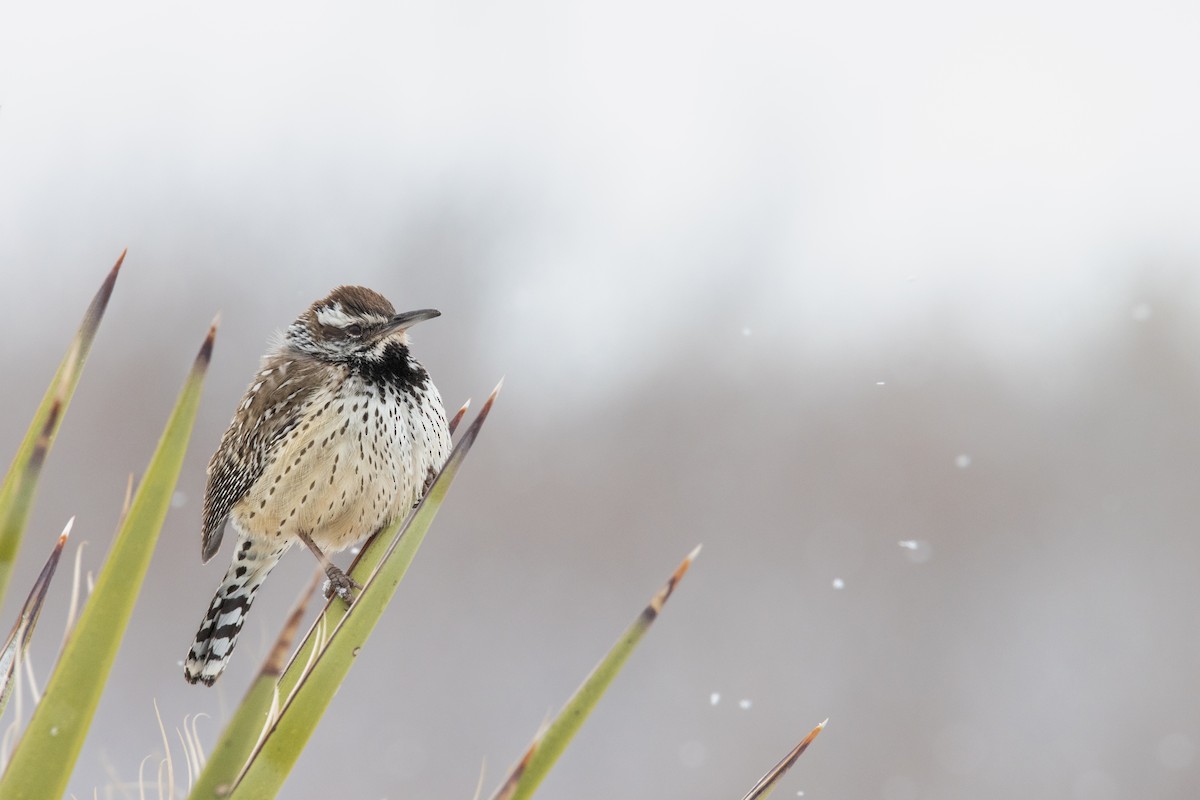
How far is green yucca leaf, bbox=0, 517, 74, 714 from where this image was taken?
3.85ft

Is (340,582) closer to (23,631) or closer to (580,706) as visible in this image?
(23,631)

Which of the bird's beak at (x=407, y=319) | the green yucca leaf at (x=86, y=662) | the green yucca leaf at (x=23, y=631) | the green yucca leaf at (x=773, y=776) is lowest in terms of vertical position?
the green yucca leaf at (x=23, y=631)

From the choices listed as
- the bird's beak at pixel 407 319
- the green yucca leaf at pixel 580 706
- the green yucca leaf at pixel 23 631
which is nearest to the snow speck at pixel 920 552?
the bird's beak at pixel 407 319

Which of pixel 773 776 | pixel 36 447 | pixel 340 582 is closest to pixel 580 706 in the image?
pixel 773 776

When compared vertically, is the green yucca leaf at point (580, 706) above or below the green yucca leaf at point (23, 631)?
above

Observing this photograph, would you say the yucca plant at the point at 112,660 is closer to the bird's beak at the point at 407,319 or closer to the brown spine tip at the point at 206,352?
the brown spine tip at the point at 206,352

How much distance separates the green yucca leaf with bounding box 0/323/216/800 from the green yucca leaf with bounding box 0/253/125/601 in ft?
0.33

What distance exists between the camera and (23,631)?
1188mm

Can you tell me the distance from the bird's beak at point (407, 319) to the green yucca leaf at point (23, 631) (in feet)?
2.06

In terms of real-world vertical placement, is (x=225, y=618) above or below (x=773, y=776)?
below

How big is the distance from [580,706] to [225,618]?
106cm

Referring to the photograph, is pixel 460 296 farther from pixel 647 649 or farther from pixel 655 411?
pixel 647 649

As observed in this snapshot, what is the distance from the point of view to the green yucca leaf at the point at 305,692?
0.93 m

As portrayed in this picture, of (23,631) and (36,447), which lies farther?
(23,631)
